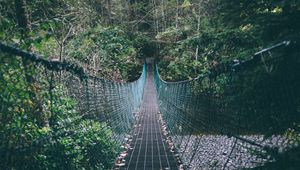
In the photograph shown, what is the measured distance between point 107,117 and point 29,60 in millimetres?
2604

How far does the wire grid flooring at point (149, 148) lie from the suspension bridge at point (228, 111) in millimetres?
12

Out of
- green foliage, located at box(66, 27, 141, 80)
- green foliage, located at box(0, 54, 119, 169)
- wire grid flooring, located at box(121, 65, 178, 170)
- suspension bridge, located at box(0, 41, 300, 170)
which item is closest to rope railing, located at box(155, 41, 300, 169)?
suspension bridge, located at box(0, 41, 300, 170)

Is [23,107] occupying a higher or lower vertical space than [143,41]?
lower

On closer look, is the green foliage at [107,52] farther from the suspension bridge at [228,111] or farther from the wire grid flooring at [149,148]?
the suspension bridge at [228,111]

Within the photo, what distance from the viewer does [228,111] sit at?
8.26ft

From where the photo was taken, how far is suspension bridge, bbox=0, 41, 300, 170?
1722mm

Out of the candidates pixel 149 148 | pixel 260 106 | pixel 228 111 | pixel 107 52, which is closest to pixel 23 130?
pixel 260 106

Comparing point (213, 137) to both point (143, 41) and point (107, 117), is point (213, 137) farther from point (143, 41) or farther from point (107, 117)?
point (143, 41)

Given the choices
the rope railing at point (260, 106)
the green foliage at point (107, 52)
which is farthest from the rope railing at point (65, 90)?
the green foliage at point (107, 52)

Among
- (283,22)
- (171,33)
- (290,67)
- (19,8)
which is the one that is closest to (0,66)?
(290,67)

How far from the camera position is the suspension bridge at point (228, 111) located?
1722 mm

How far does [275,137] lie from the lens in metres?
1.93

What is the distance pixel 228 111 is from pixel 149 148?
10.4ft

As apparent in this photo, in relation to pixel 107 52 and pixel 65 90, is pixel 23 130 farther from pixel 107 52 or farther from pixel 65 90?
pixel 107 52
